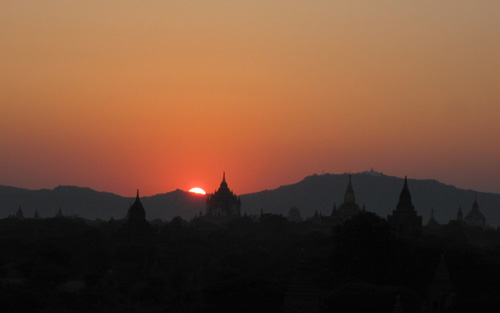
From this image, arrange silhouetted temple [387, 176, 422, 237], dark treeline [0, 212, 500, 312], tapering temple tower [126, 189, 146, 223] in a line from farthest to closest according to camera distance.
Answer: silhouetted temple [387, 176, 422, 237] < tapering temple tower [126, 189, 146, 223] < dark treeline [0, 212, 500, 312]

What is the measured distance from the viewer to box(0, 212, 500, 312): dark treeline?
7400 centimetres

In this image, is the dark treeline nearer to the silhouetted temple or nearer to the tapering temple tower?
the tapering temple tower

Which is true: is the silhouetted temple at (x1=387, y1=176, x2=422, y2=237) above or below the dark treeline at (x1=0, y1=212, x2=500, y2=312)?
above

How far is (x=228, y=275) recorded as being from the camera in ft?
296

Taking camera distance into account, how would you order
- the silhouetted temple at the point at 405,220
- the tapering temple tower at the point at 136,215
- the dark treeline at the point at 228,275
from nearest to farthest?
the dark treeline at the point at 228,275 < the tapering temple tower at the point at 136,215 < the silhouetted temple at the point at 405,220

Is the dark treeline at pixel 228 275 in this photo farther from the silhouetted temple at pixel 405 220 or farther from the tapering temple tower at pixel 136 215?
the silhouetted temple at pixel 405 220

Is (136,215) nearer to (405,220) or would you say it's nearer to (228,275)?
(405,220)

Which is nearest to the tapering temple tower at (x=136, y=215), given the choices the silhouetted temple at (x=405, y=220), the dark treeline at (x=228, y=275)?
the dark treeline at (x=228, y=275)

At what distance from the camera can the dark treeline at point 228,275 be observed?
243 feet

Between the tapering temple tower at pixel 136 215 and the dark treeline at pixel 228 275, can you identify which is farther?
the tapering temple tower at pixel 136 215

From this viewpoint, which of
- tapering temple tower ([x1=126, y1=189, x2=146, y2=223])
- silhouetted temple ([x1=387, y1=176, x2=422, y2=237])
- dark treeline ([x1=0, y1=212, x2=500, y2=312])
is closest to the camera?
dark treeline ([x1=0, y1=212, x2=500, y2=312])

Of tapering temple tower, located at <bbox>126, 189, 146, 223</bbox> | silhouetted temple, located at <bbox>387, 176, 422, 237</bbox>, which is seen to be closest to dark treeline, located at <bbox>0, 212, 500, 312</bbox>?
tapering temple tower, located at <bbox>126, 189, 146, 223</bbox>

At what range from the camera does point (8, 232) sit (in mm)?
181750

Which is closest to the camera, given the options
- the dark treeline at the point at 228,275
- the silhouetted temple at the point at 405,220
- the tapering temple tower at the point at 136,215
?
the dark treeline at the point at 228,275
